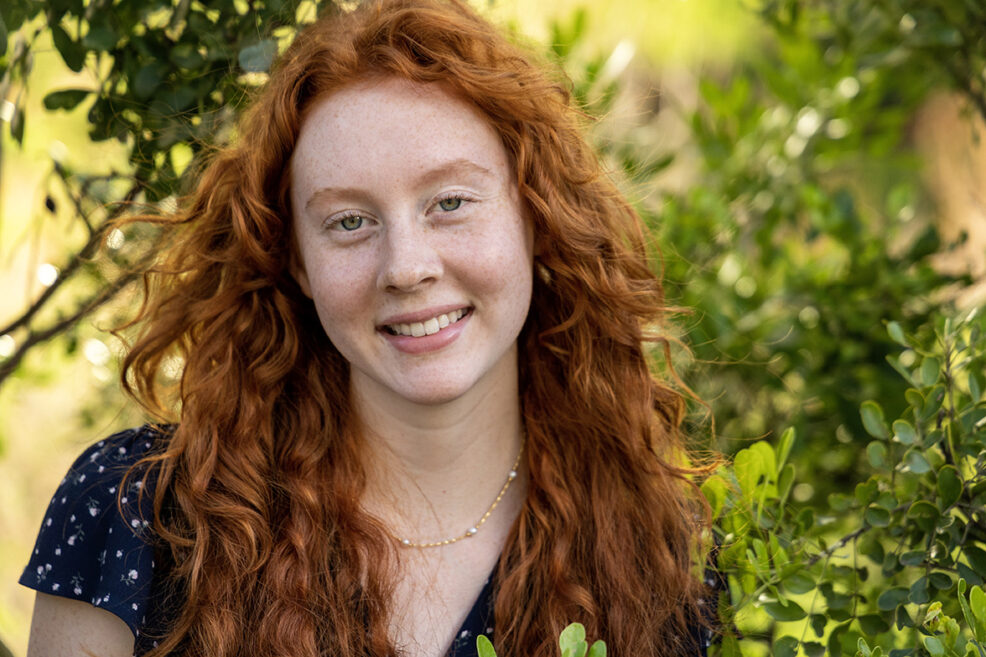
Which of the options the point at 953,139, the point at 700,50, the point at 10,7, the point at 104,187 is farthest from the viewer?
the point at 953,139

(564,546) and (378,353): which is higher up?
(378,353)

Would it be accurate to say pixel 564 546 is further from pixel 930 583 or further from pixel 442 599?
pixel 930 583

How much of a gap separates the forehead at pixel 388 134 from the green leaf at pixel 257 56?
0.39 ft

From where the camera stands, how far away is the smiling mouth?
1387 millimetres

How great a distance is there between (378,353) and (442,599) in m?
0.40

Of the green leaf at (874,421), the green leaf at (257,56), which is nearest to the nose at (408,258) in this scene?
the green leaf at (257,56)

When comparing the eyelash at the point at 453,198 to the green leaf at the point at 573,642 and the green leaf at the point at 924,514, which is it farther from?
the green leaf at the point at 924,514

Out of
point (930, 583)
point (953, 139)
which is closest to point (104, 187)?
point (930, 583)

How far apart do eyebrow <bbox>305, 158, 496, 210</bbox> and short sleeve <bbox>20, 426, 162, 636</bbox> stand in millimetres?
490

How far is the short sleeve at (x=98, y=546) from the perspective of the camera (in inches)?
54.9

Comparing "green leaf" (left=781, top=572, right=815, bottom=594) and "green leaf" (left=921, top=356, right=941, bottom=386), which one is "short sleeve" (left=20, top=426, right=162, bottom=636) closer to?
"green leaf" (left=781, top=572, right=815, bottom=594)

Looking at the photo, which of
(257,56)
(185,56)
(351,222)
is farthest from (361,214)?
(185,56)

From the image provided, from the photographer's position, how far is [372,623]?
144 cm

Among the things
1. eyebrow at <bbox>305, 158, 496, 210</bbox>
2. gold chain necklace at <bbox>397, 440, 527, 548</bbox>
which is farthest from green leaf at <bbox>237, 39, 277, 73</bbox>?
gold chain necklace at <bbox>397, 440, 527, 548</bbox>
